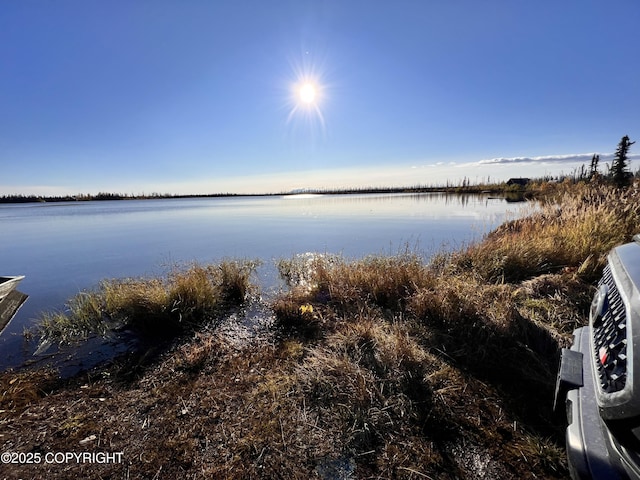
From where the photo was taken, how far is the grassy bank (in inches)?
76.3

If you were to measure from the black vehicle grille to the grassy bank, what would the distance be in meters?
0.98

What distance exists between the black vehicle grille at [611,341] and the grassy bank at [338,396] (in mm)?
983

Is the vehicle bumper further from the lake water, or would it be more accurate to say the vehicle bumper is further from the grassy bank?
the lake water

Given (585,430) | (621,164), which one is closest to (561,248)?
(585,430)

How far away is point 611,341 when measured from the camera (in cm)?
136

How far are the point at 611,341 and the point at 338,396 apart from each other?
6.31 ft

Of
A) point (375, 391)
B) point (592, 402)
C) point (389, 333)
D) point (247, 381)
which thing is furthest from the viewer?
point (389, 333)

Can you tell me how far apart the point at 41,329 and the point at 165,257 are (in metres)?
4.60

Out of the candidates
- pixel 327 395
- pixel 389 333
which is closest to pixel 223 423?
pixel 327 395

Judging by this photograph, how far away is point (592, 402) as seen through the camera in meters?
1.34

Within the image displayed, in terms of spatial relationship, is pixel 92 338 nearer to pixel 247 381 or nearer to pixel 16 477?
pixel 16 477

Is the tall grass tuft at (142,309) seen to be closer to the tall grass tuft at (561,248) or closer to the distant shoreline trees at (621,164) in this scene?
the tall grass tuft at (561,248)

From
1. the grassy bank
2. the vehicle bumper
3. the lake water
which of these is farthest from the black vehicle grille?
the lake water

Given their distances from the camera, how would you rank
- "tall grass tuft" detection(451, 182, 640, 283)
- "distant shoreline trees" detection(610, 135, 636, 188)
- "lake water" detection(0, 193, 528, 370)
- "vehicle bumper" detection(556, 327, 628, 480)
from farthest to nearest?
"distant shoreline trees" detection(610, 135, 636, 188), "lake water" detection(0, 193, 528, 370), "tall grass tuft" detection(451, 182, 640, 283), "vehicle bumper" detection(556, 327, 628, 480)
